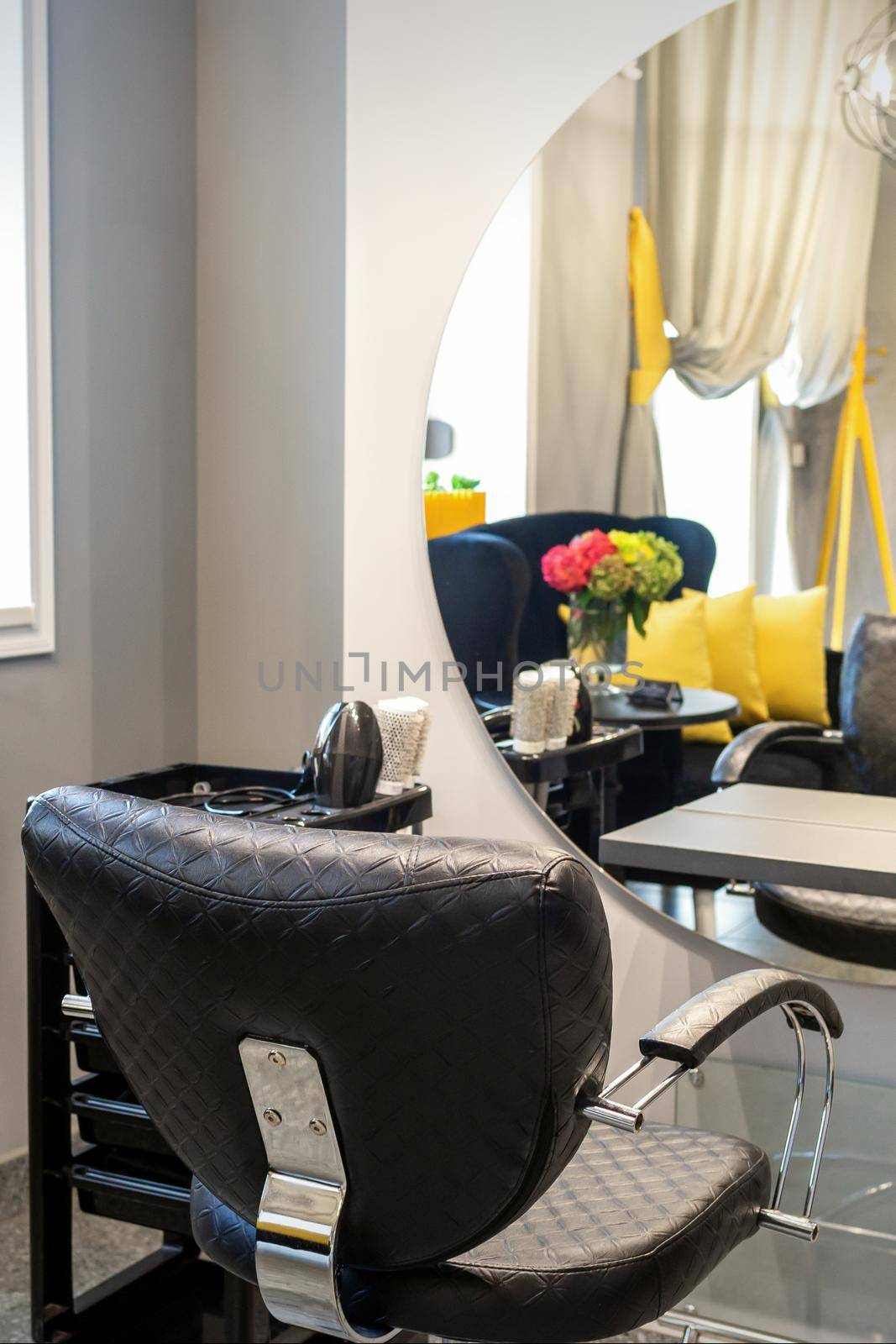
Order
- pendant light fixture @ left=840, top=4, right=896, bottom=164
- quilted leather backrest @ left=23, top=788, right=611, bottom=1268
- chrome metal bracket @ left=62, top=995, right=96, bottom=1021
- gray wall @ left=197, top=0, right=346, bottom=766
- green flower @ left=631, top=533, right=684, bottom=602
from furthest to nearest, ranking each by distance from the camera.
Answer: gray wall @ left=197, top=0, right=346, bottom=766, green flower @ left=631, top=533, right=684, bottom=602, pendant light fixture @ left=840, top=4, right=896, bottom=164, chrome metal bracket @ left=62, top=995, right=96, bottom=1021, quilted leather backrest @ left=23, top=788, right=611, bottom=1268

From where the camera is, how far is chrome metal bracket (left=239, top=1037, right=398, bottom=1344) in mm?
1095

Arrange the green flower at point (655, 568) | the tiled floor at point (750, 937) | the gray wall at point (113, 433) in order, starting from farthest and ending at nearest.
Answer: the gray wall at point (113, 433), the green flower at point (655, 568), the tiled floor at point (750, 937)

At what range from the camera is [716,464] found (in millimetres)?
2094

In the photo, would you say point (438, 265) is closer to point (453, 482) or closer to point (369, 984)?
point (453, 482)

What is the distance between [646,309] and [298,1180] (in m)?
Answer: 1.52

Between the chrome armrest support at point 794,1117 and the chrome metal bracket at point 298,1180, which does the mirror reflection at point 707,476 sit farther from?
the chrome metal bracket at point 298,1180

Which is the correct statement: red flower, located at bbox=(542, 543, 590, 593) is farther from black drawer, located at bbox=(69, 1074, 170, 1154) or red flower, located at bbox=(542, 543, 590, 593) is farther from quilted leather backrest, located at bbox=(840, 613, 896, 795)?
black drawer, located at bbox=(69, 1074, 170, 1154)

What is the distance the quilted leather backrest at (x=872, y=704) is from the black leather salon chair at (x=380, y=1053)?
793 mm

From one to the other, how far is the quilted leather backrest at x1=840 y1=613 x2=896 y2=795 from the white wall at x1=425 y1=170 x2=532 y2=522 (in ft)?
2.05

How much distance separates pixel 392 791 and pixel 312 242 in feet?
3.79

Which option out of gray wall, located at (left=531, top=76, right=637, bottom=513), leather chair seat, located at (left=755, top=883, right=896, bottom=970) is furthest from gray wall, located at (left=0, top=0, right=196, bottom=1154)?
leather chair seat, located at (left=755, top=883, right=896, bottom=970)

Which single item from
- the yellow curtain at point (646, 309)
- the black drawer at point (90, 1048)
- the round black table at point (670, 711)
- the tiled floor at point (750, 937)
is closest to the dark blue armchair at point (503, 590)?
the round black table at point (670, 711)

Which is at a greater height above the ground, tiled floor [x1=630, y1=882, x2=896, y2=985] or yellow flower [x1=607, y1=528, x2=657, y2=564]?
yellow flower [x1=607, y1=528, x2=657, y2=564]

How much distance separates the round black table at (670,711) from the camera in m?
2.13
